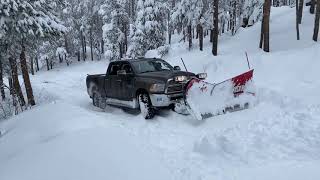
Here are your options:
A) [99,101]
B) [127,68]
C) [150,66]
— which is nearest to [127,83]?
[127,68]

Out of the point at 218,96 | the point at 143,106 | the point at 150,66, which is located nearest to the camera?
the point at 218,96

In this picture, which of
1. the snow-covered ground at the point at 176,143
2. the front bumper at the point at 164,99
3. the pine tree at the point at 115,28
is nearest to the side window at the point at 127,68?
the snow-covered ground at the point at 176,143

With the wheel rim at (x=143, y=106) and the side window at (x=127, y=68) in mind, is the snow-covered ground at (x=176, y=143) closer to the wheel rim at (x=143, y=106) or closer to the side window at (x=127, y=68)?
the wheel rim at (x=143, y=106)

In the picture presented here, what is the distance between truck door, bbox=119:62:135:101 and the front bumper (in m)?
1.27

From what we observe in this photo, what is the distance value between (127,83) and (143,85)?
1096 millimetres

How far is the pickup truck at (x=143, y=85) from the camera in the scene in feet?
37.0

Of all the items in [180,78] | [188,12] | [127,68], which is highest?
[188,12]

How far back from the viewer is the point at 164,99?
1120 centimetres

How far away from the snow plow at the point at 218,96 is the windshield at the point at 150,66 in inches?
96.1

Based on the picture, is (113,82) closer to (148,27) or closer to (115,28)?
(148,27)

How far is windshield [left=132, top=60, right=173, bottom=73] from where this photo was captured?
12.6 m

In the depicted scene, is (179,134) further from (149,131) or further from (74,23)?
(74,23)

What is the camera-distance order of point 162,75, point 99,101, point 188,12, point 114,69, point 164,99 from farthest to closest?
1. point 188,12
2. point 99,101
3. point 114,69
4. point 162,75
5. point 164,99

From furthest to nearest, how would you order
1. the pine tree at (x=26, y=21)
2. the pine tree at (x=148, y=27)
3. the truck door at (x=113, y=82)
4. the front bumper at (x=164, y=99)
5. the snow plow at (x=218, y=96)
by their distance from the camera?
the pine tree at (x=148, y=27), the pine tree at (x=26, y=21), the truck door at (x=113, y=82), the front bumper at (x=164, y=99), the snow plow at (x=218, y=96)
